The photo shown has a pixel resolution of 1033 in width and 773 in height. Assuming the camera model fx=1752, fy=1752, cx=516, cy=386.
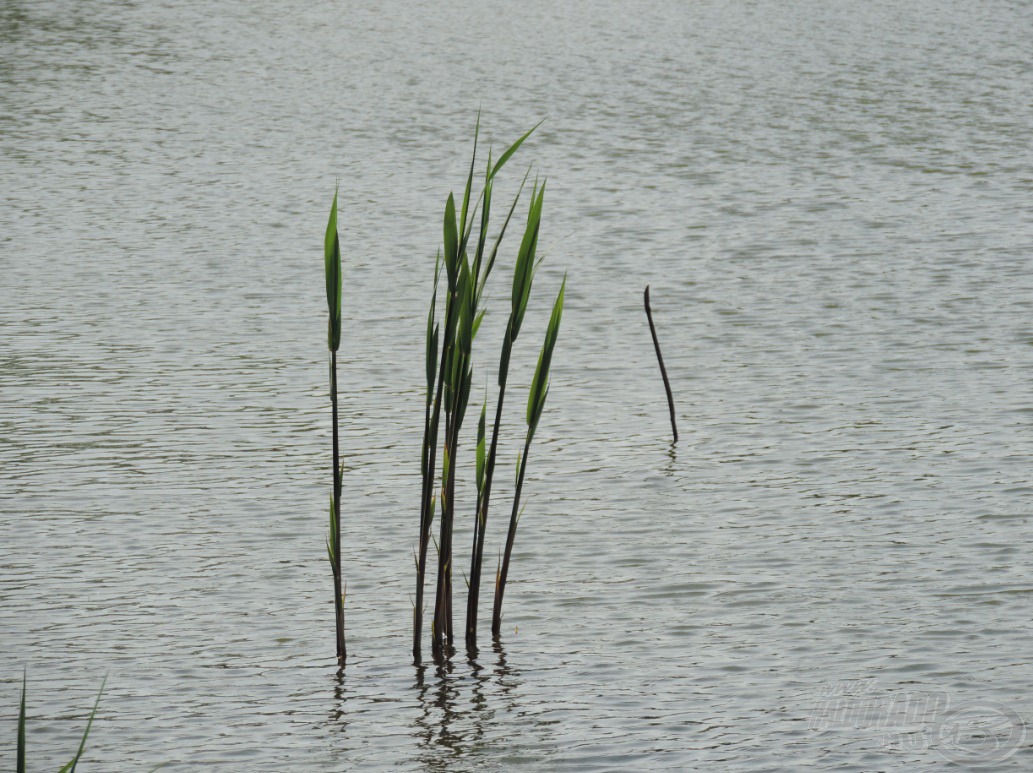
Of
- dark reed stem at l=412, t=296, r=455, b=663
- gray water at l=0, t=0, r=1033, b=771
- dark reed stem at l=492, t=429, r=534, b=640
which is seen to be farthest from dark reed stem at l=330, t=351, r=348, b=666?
dark reed stem at l=492, t=429, r=534, b=640

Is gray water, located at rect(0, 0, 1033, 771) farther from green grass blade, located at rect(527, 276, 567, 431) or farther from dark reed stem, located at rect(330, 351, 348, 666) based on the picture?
green grass blade, located at rect(527, 276, 567, 431)

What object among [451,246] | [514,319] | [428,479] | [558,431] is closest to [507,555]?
[428,479]

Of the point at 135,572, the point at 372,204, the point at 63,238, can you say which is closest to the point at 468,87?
the point at 372,204

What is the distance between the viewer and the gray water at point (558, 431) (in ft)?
16.8

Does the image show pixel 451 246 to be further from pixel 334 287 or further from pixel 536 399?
pixel 536 399

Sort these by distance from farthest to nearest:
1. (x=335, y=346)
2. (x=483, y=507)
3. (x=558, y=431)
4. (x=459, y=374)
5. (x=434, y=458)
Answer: (x=558, y=431)
(x=483, y=507)
(x=459, y=374)
(x=434, y=458)
(x=335, y=346)

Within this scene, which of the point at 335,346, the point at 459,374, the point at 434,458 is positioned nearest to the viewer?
the point at 335,346

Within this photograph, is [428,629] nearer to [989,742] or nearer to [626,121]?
[989,742]

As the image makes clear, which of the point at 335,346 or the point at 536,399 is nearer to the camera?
the point at 335,346

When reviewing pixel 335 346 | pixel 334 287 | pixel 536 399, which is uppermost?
pixel 334 287

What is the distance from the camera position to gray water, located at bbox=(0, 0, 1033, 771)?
5.11 m

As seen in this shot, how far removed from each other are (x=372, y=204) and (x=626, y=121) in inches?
171

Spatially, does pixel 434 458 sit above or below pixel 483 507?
above

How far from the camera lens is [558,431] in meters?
8.11
